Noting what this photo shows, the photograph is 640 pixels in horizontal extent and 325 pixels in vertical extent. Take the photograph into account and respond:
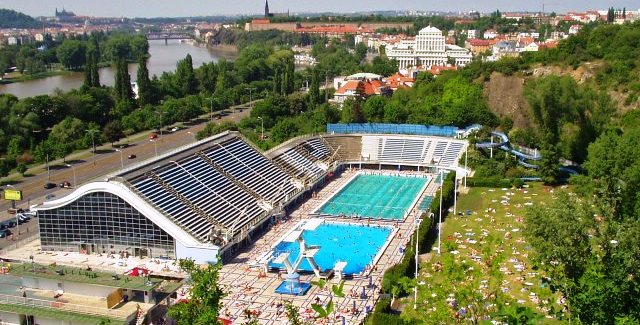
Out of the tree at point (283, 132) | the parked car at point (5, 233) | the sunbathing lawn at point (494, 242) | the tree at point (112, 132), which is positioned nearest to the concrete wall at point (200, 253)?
the sunbathing lawn at point (494, 242)

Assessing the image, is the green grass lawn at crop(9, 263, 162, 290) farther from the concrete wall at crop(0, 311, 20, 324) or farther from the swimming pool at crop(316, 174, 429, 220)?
the swimming pool at crop(316, 174, 429, 220)

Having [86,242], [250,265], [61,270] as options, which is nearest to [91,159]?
[86,242]

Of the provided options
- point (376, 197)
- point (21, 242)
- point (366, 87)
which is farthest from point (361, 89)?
point (21, 242)

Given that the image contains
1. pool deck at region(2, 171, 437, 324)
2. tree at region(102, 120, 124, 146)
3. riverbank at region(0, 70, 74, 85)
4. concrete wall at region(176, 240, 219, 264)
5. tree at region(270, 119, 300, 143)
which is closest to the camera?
pool deck at region(2, 171, 437, 324)

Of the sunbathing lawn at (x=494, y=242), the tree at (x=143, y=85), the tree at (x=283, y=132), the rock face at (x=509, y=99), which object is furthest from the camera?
the tree at (x=143, y=85)

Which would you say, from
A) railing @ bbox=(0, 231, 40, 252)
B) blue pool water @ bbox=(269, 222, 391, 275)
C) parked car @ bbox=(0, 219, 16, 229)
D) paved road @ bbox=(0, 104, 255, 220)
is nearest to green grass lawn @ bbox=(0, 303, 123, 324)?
blue pool water @ bbox=(269, 222, 391, 275)

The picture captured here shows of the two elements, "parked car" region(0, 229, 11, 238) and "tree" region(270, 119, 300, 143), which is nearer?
"parked car" region(0, 229, 11, 238)

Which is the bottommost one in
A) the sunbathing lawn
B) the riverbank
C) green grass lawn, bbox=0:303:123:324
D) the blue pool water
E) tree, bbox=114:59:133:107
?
the blue pool water

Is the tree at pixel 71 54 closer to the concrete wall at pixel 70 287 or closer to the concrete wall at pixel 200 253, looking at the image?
the concrete wall at pixel 200 253
